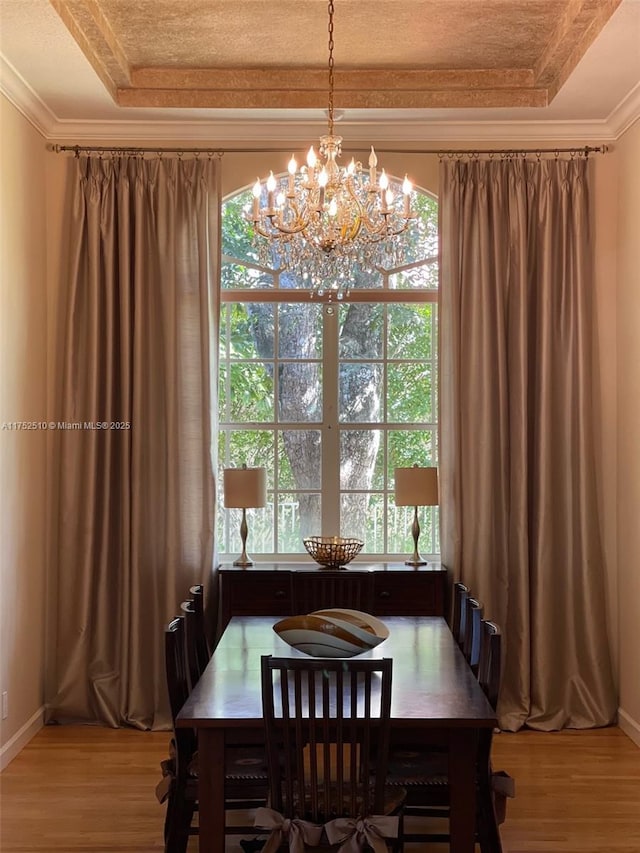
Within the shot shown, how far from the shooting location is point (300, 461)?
211 inches

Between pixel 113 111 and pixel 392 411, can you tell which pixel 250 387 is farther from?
pixel 113 111

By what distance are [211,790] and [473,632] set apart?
4.14 feet

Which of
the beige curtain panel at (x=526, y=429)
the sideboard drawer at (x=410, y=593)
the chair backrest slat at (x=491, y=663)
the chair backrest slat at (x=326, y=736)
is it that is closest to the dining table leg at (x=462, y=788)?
the chair backrest slat at (x=491, y=663)

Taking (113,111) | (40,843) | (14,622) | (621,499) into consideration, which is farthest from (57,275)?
(621,499)

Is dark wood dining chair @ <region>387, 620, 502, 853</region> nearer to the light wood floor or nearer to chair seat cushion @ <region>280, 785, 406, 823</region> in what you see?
chair seat cushion @ <region>280, 785, 406, 823</region>

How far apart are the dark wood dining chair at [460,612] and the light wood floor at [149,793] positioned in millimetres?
731

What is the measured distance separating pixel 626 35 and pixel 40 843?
4181mm

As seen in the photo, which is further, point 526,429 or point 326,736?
point 526,429

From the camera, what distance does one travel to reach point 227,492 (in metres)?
4.96

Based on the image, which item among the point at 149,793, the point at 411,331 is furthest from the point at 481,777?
the point at 411,331

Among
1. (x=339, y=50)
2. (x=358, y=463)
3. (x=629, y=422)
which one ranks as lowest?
(x=358, y=463)

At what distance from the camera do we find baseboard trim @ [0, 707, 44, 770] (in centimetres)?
432

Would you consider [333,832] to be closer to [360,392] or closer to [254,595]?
[254,595]

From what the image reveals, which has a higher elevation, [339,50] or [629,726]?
[339,50]
